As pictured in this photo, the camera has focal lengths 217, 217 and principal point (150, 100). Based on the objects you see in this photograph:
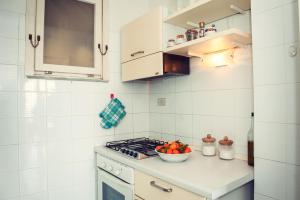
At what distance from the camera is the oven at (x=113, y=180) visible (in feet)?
4.63

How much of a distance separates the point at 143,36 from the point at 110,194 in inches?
49.1

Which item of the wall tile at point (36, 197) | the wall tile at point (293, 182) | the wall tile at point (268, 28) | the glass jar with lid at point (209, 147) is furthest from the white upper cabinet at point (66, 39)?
the wall tile at point (293, 182)

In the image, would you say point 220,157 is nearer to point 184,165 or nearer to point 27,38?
point 184,165

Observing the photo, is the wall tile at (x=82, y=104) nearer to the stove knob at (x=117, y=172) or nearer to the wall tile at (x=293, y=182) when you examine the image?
the stove knob at (x=117, y=172)

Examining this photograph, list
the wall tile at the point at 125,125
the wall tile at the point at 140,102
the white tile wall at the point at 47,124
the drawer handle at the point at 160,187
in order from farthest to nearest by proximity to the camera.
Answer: the wall tile at the point at 140,102 < the wall tile at the point at 125,125 < the white tile wall at the point at 47,124 < the drawer handle at the point at 160,187

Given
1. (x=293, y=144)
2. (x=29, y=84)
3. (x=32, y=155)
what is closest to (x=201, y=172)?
(x=293, y=144)

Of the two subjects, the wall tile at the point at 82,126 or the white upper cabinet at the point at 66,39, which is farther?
the wall tile at the point at 82,126

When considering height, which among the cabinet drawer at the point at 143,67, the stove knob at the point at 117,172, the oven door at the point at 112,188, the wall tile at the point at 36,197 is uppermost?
the cabinet drawer at the point at 143,67

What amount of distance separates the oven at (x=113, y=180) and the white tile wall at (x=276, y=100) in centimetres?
75

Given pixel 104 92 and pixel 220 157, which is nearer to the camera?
pixel 220 157

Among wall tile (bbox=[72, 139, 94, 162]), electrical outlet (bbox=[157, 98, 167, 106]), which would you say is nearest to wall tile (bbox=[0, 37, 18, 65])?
wall tile (bbox=[72, 139, 94, 162])

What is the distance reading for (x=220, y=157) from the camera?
1434 millimetres

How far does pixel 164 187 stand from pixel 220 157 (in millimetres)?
492

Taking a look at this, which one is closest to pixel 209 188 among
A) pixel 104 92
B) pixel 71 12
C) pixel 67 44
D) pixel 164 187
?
pixel 164 187
